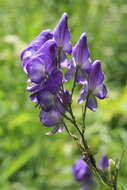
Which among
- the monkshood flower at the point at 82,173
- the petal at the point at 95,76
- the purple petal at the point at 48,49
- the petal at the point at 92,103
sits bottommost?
the monkshood flower at the point at 82,173

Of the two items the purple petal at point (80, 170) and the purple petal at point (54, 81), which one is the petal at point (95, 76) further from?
the purple petal at point (80, 170)

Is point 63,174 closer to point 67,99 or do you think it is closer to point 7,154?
point 7,154

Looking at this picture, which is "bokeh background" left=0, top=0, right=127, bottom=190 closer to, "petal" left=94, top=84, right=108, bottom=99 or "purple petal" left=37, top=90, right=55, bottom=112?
"petal" left=94, top=84, right=108, bottom=99

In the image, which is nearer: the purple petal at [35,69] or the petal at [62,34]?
the purple petal at [35,69]

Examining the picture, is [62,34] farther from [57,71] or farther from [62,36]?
[57,71]

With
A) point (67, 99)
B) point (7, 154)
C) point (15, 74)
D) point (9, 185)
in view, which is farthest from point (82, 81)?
point (15, 74)

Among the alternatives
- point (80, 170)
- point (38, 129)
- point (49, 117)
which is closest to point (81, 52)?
point (49, 117)

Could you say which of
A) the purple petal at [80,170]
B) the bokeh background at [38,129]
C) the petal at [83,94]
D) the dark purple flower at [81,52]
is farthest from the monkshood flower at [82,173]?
the dark purple flower at [81,52]

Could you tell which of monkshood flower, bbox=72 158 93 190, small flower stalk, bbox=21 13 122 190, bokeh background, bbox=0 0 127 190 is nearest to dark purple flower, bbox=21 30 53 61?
small flower stalk, bbox=21 13 122 190
